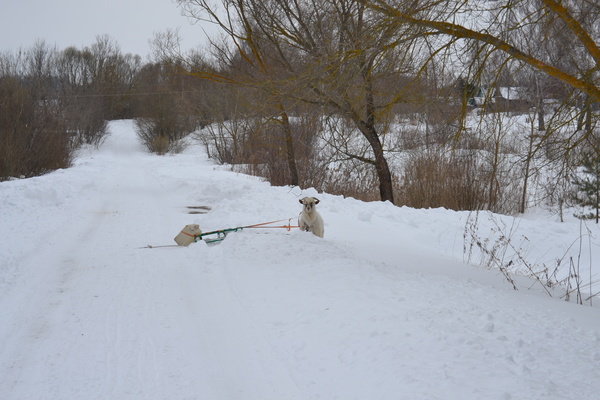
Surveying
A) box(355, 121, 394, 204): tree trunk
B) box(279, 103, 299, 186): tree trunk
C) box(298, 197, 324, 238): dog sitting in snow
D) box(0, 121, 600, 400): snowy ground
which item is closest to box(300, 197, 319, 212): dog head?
box(298, 197, 324, 238): dog sitting in snow

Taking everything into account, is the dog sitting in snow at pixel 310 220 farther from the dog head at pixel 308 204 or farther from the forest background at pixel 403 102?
the forest background at pixel 403 102

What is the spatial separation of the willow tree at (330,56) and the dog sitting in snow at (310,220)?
74.0 inches

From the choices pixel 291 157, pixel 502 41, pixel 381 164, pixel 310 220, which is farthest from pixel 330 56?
pixel 291 157

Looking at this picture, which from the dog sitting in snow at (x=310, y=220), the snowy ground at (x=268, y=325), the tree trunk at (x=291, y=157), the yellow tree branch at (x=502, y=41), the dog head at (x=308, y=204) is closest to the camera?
the snowy ground at (x=268, y=325)

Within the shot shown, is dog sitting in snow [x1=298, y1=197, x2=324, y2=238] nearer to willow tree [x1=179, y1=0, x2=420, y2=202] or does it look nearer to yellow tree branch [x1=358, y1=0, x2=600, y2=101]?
willow tree [x1=179, y1=0, x2=420, y2=202]

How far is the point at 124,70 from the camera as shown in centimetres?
6838

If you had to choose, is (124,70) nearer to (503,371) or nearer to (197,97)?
(197,97)

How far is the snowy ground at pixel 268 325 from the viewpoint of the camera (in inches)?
143

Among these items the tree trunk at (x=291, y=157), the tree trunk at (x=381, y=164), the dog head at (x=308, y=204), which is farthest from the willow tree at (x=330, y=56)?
the tree trunk at (x=291, y=157)

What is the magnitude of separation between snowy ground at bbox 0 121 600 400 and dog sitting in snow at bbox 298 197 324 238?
517 mm

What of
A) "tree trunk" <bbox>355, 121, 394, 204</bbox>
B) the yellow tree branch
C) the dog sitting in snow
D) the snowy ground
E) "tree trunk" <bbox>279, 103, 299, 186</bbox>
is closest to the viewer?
the snowy ground

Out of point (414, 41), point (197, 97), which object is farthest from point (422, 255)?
point (197, 97)

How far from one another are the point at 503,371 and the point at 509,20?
15.9 ft

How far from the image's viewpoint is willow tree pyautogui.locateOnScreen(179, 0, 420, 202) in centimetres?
653
